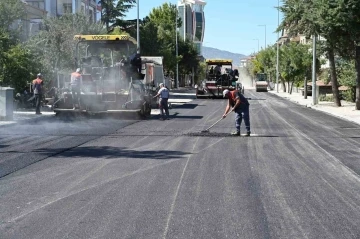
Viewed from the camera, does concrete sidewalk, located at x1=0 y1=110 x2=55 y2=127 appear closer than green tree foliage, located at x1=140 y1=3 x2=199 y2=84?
Yes

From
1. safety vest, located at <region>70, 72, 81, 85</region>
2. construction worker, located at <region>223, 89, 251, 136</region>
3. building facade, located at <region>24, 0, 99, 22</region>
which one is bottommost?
construction worker, located at <region>223, 89, 251, 136</region>

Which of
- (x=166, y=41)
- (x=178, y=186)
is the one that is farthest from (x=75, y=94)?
(x=166, y=41)

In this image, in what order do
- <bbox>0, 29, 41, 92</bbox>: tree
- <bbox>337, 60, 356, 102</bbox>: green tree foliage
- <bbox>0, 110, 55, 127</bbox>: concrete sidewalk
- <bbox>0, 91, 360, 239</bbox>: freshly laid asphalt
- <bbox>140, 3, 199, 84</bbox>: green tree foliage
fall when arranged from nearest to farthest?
<bbox>0, 91, 360, 239</bbox>: freshly laid asphalt, <bbox>0, 110, 55, 127</bbox>: concrete sidewalk, <bbox>0, 29, 41, 92</bbox>: tree, <bbox>337, 60, 356, 102</bbox>: green tree foliage, <bbox>140, 3, 199, 84</bbox>: green tree foliage

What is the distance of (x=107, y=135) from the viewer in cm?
1850

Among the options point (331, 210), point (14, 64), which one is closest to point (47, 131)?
point (14, 64)

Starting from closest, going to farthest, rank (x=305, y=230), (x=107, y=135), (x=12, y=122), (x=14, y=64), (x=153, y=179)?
(x=305, y=230), (x=153, y=179), (x=107, y=135), (x=12, y=122), (x=14, y=64)

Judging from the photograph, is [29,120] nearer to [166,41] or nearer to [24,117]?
[24,117]

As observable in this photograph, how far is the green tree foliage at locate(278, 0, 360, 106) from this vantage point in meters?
29.9

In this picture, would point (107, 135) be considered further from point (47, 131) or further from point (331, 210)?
point (331, 210)

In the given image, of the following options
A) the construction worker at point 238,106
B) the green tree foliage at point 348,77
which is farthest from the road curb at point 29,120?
the green tree foliage at point 348,77

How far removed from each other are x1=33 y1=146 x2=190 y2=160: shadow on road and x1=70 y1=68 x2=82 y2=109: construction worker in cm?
918

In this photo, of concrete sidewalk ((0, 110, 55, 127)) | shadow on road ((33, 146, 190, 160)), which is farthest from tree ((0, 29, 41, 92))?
shadow on road ((33, 146, 190, 160))

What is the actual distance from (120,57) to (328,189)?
17.3m

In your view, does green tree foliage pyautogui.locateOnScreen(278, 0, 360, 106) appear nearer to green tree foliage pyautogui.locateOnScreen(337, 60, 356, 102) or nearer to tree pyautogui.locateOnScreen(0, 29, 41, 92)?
green tree foliage pyautogui.locateOnScreen(337, 60, 356, 102)
